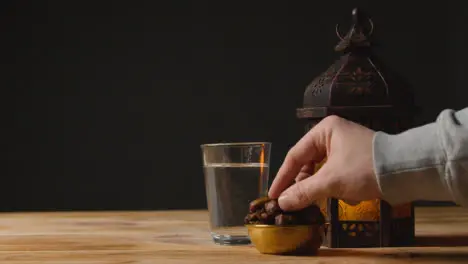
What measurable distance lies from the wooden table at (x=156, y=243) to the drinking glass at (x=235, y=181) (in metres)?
0.04

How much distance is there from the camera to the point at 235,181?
1085mm

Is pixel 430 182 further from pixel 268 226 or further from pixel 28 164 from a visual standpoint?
pixel 28 164

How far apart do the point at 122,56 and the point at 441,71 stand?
40.9 inches

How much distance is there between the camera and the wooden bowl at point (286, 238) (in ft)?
3.23

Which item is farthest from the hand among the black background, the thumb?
the black background

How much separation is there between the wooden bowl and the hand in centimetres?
3

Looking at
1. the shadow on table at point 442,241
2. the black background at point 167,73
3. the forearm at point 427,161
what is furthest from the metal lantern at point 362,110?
the black background at point 167,73

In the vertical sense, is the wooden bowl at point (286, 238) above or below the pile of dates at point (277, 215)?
below

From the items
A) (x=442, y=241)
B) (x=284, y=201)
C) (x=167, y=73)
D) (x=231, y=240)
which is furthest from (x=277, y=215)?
(x=167, y=73)

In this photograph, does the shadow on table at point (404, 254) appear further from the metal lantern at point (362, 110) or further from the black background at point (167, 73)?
the black background at point (167, 73)

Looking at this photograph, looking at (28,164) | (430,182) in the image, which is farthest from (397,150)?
(28,164)

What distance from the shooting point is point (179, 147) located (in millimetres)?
2543

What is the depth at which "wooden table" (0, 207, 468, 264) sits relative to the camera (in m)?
0.98

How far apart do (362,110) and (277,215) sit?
8.3 inches
